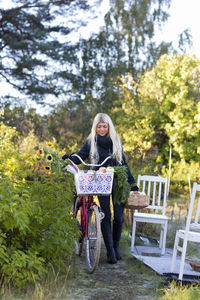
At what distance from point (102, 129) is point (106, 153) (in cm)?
27

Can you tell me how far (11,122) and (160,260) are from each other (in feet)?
26.0

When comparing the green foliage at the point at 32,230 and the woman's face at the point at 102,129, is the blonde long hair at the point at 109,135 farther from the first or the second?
the green foliage at the point at 32,230

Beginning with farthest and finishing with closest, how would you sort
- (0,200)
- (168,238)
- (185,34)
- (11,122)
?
(185,34)
(11,122)
(168,238)
(0,200)

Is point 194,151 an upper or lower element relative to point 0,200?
upper

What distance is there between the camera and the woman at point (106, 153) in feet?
13.6

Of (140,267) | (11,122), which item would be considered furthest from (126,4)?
(140,267)

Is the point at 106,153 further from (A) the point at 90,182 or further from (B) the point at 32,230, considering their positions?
(B) the point at 32,230

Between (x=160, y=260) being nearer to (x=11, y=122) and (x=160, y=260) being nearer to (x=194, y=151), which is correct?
(x=11, y=122)

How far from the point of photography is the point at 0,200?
9.73 feet

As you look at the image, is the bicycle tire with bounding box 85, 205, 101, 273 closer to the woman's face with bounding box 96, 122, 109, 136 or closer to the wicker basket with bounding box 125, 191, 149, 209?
the wicker basket with bounding box 125, 191, 149, 209

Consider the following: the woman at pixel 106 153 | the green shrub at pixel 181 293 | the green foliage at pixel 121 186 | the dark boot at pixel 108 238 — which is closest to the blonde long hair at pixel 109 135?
the woman at pixel 106 153

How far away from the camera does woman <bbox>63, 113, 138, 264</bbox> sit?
4.14 meters

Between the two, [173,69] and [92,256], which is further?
[173,69]

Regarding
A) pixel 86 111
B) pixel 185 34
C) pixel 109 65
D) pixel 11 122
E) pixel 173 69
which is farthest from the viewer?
pixel 185 34
